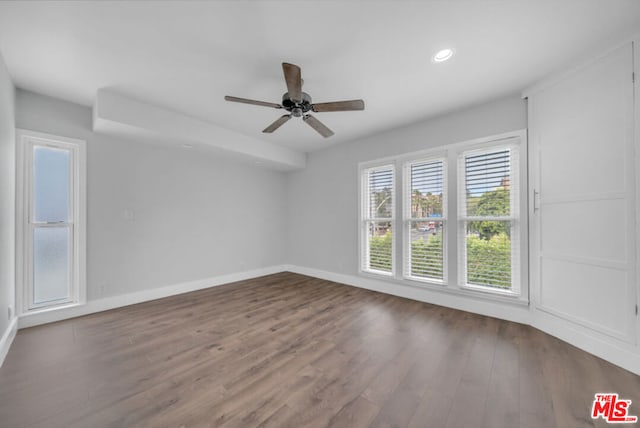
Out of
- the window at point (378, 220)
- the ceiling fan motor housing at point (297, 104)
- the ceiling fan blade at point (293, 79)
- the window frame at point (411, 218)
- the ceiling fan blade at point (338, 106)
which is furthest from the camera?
the window at point (378, 220)

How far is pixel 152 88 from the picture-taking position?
2793 millimetres

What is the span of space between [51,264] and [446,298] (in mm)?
5329

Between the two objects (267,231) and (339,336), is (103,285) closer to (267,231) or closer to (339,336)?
(267,231)

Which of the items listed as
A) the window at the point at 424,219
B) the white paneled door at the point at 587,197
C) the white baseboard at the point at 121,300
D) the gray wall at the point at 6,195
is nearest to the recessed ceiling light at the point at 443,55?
the white paneled door at the point at 587,197

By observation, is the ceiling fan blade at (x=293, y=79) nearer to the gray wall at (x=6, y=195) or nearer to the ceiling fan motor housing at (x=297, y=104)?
the ceiling fan motor housing at (x=297, y=104)

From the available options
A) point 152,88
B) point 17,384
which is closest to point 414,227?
point 152,88

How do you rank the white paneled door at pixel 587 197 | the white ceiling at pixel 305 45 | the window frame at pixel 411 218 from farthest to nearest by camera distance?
the window frame at pixel 411 218, the white paneled door at pixel 587 197, the white ceiling at pixel 305 45

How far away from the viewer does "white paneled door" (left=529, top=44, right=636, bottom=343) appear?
2.09 m

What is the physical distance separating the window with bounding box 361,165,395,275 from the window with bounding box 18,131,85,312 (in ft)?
13.9

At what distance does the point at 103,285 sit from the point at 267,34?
12.6 feet

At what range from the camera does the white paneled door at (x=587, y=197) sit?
209 centimetres

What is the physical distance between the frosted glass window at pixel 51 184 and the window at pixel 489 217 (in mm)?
5366

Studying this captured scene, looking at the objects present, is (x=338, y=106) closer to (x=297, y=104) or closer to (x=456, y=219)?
(x=297, y=104)

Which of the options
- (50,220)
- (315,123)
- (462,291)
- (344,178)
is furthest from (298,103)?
(50,220)
